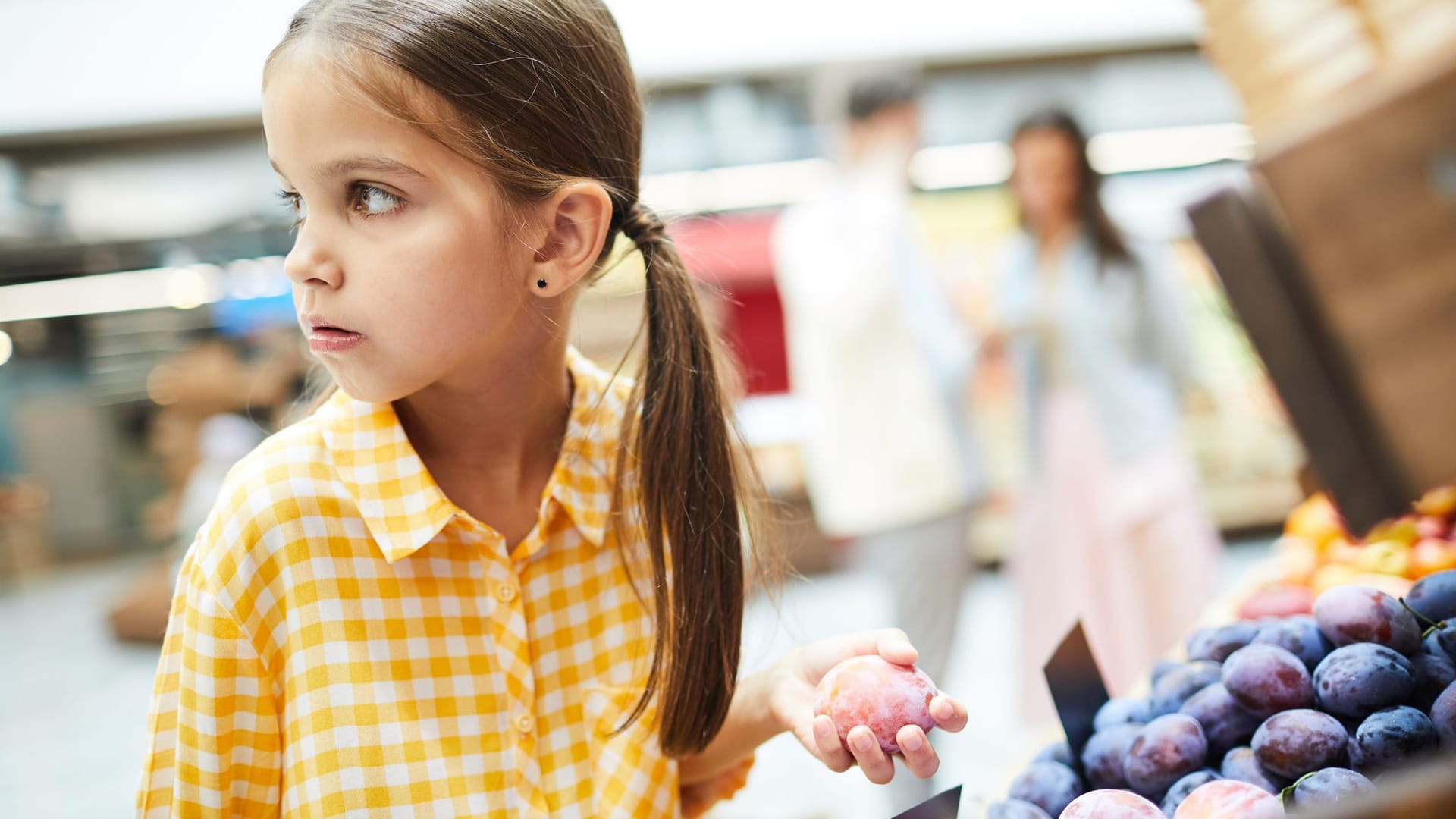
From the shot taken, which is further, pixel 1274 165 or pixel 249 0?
pixel 249 0

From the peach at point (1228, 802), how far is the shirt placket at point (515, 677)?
0.47 m

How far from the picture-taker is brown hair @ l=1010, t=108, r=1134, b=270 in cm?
278

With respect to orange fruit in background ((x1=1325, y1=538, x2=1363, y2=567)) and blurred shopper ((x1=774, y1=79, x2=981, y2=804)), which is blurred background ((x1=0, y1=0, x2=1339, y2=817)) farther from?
orange fruit in background ((x1=1325, y1=538, x2=1363, y2=567))

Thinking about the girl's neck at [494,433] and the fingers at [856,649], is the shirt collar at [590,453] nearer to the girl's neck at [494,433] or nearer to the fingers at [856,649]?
the girl's neck at [494,433]

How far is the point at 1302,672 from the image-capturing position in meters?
0.76

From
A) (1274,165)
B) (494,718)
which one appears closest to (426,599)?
(494,718)

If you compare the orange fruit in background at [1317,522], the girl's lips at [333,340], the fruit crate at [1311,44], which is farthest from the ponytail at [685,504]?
the orange fruit in background at [1317,522]

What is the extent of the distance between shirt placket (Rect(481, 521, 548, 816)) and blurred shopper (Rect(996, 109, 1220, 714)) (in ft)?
6.68

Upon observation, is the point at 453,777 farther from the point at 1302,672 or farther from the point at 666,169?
the point at 666,169

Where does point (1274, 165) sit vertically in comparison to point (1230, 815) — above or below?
above

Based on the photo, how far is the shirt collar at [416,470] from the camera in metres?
0.80

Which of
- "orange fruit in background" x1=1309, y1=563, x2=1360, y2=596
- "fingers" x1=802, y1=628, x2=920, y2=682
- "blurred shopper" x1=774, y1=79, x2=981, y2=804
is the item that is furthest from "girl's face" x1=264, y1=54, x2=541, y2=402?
"blurred shopper" x1=774, y1=79, x2=981, y2=804

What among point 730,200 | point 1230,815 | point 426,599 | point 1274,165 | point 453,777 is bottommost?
point 1230,815

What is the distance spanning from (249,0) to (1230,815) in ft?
14.2
